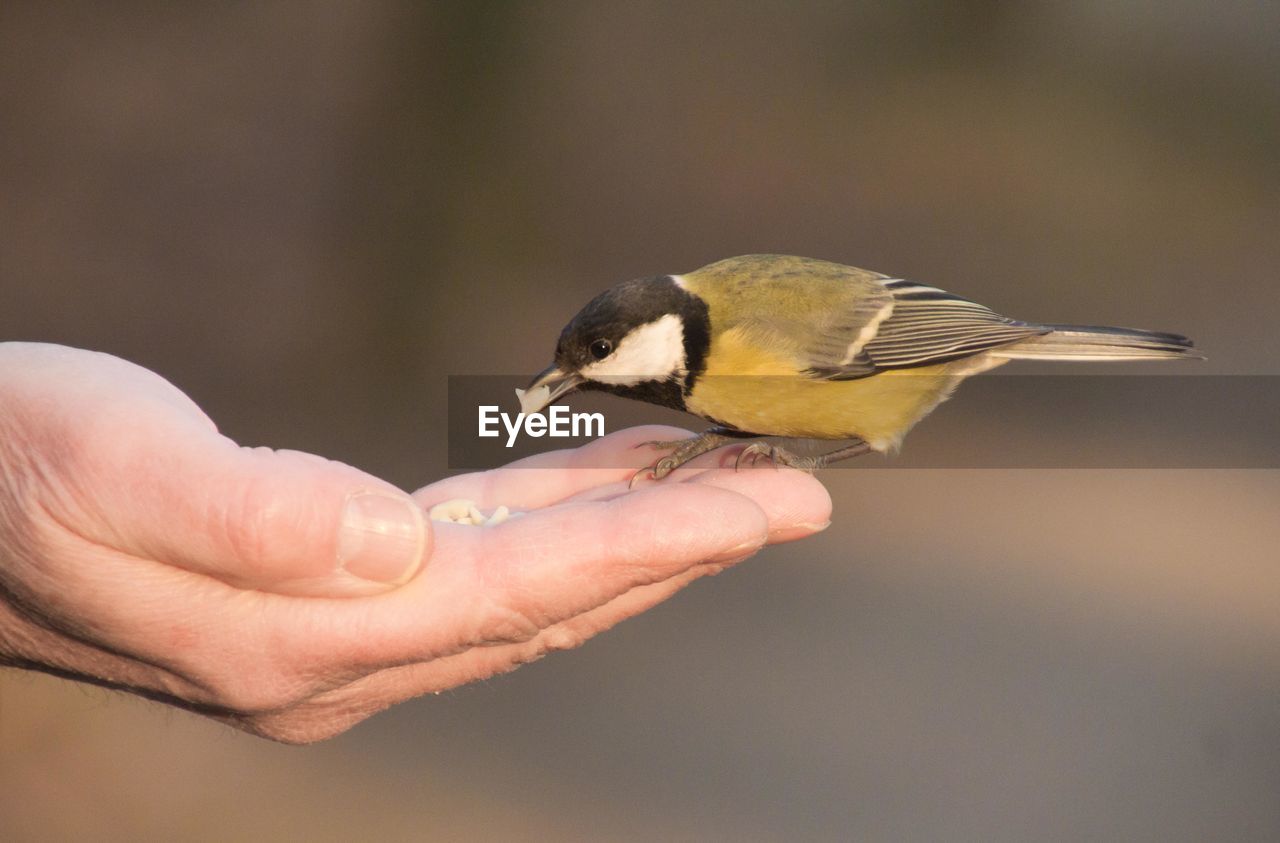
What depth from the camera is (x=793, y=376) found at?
200 centimetres

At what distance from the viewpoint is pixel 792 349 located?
2023mm

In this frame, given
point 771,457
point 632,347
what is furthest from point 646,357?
point 771,457

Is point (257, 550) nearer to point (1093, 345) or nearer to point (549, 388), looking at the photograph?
point (549, 388)

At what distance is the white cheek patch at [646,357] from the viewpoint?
1.95 metres

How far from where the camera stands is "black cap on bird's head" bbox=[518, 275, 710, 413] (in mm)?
1930

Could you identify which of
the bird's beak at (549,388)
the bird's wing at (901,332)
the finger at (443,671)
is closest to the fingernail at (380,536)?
the finger at (443,671)

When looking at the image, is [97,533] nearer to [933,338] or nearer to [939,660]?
[933,338]

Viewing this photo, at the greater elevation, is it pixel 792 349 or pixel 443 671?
pixel 792 349

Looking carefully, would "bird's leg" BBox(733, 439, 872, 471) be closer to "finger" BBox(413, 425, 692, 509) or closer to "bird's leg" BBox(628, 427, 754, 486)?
"bird's leg" BBox(628, 427, 754, 486)

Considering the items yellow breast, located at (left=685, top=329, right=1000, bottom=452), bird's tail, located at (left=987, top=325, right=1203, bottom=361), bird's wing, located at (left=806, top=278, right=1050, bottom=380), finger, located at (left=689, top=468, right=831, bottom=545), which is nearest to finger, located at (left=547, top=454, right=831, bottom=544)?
finger, located at (left=689, top=468, right=831, bottom=545)

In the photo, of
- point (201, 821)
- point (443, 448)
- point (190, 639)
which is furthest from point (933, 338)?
point (443, 448)
